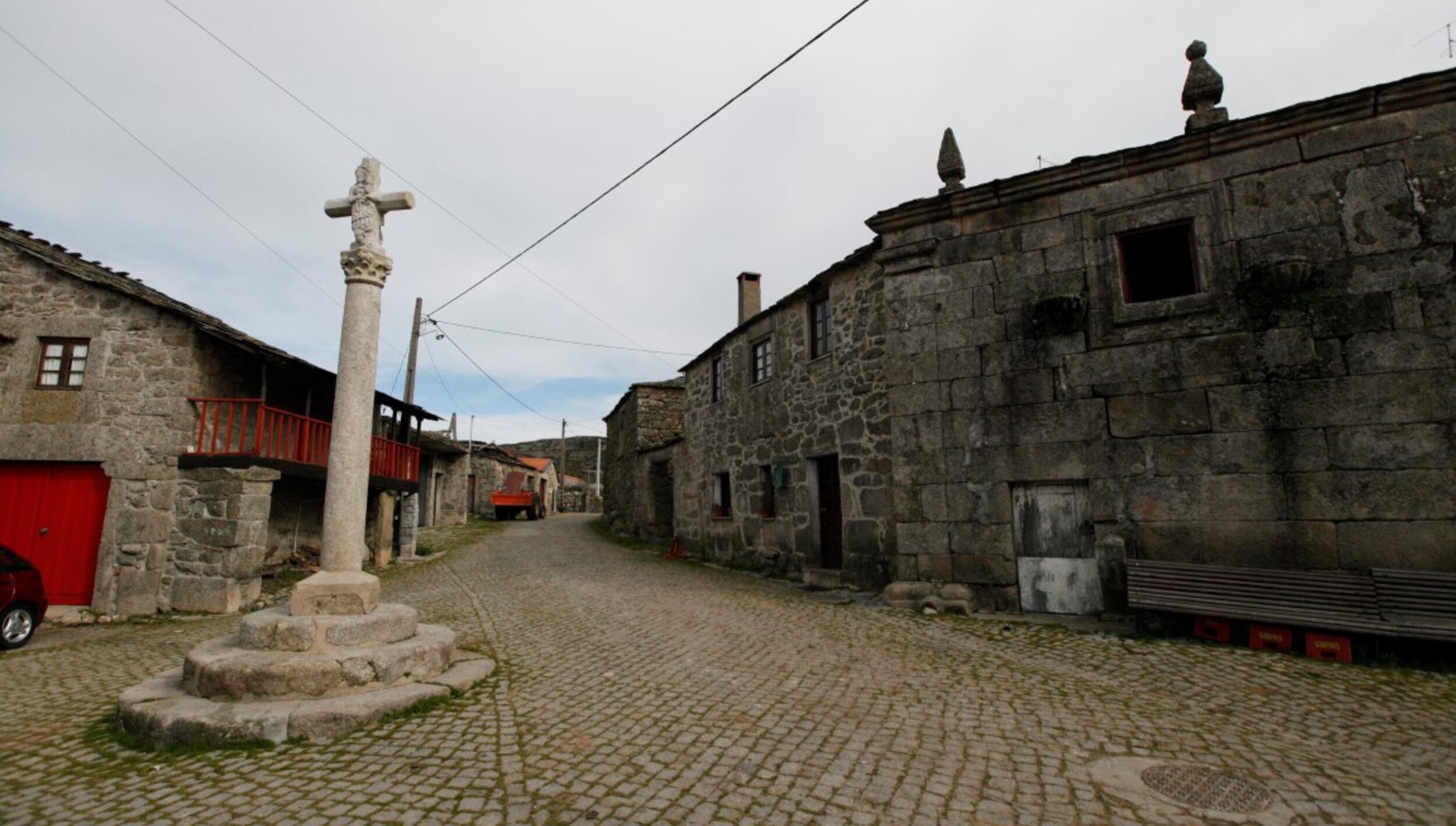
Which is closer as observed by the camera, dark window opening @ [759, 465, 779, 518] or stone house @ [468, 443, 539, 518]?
dark window opening @ [759, 465, 779, 518]

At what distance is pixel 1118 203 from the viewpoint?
7730 millimetres

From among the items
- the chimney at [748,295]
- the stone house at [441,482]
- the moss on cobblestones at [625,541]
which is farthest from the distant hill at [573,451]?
the chimney at [748,295]

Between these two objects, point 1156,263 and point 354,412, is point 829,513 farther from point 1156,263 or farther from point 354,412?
point 354,412

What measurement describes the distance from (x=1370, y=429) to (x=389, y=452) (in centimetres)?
1625

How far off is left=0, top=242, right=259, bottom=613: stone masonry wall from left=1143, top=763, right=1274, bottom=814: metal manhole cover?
1225 centimetres

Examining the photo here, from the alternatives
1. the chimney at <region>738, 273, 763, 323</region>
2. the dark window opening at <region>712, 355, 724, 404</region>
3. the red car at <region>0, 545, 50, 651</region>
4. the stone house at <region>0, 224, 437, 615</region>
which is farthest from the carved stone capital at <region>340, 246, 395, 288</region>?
the chimney at <region>738, 273, 763, 323</region>

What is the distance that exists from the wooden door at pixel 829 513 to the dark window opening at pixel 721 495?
12.5ft

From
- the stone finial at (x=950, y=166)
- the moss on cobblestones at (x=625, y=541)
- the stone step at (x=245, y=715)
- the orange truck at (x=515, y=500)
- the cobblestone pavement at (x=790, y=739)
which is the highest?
the stone finial at (x=950, y=166)

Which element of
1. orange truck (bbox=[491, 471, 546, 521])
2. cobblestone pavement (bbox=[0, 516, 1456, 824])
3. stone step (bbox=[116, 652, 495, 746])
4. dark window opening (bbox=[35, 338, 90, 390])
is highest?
dark window opening (bbox=[35, 338, 90, 390])

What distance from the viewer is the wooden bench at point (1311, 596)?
5617 mm

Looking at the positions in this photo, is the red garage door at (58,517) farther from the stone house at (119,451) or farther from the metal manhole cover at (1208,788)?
the metal manhole cover at (1208,788)

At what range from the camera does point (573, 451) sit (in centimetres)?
5662

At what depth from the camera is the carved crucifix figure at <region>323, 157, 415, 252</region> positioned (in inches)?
237

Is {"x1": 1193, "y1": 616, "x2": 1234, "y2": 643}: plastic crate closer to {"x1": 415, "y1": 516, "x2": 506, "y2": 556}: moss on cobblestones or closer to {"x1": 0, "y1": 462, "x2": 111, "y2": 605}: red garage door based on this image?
{"x1": 0, "y1": 462, "x2": 111, "y2": 605}: red garage door
